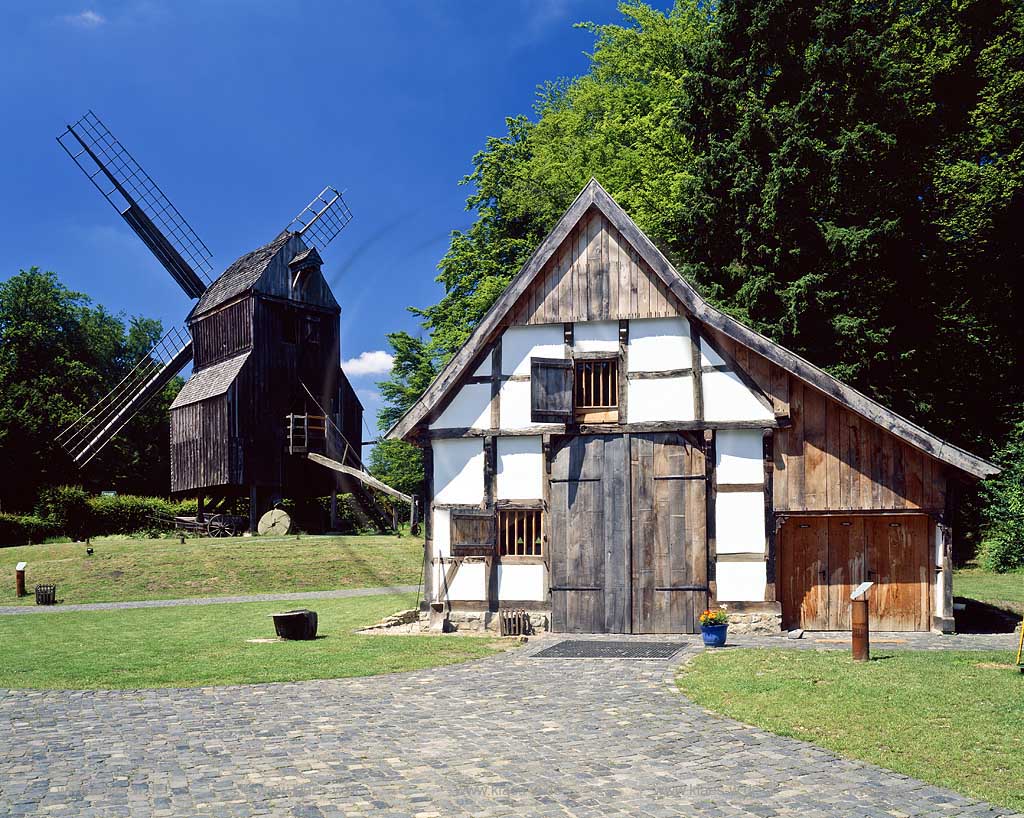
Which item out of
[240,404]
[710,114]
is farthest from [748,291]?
[240,404]

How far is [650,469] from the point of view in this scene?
20281 millimetres

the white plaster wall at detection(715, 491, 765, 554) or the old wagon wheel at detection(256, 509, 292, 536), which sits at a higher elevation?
the white plaster wall at detection(715, 491, 765, 554)

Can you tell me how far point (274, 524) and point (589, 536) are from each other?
27135mm

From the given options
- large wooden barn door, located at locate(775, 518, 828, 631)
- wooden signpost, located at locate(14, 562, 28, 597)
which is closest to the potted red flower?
large wooden barn door, located at locate(775, 518, 828, 631)

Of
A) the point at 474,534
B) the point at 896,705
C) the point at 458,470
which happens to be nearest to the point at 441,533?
the point at 474,534

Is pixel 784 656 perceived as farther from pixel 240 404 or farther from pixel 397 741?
pixel 240 404

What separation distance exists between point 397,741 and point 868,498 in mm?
12221

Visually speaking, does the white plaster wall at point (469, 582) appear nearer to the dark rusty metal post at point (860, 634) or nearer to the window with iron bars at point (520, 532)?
the window with iron bars at point (520, 532)

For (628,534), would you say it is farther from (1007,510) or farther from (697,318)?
(1007,510)

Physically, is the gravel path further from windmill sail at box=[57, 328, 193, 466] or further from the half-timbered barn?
windmill sail at box=[57, 328, 193, 466]

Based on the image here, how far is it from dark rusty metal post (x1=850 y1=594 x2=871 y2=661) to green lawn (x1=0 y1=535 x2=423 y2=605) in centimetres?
2210

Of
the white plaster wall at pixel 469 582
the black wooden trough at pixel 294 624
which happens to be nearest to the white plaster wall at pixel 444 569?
the white plaster wall at pixel 469 582

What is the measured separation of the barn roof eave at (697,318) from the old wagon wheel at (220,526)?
26632 millimetres

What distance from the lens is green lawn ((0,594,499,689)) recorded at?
15.1 m
